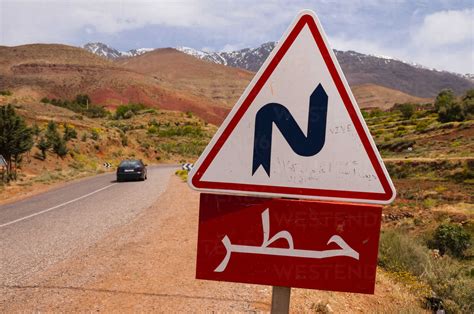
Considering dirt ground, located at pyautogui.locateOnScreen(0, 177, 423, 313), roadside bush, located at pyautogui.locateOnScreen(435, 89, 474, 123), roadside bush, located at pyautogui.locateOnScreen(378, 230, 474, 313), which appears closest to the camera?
dirt ground, located at pyautogui.locateOnScreen(0, 177, 423, 313)

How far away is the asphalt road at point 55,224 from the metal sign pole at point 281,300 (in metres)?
4.93

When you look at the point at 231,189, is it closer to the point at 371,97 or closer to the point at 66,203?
the point at 66,203

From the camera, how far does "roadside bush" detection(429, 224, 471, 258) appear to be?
13617 mm

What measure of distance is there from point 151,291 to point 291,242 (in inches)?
151

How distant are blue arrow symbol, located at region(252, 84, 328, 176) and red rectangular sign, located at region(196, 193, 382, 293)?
24 centimetres

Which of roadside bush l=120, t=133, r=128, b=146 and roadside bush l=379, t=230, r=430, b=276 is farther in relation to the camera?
roadside bush l=120, t=133, r=128, b=146

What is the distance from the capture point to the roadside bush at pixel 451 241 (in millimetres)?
13617

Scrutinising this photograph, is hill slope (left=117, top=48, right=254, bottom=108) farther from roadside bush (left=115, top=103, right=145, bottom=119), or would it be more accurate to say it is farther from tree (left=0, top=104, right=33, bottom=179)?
tree (left=0, top=104, right=33, bottom=179)

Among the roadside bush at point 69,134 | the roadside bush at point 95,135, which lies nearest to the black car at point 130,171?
the roadside bush at point 69,134

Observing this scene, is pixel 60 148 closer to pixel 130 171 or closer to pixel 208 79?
pixel 130 171

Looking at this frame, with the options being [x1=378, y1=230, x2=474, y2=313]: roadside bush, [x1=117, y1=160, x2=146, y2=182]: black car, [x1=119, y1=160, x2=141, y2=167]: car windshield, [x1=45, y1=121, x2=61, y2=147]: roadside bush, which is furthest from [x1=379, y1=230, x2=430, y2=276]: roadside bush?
[x1=45, y1=121, x2=61, y2=147]: roadside bush

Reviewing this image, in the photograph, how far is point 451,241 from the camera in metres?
13.7

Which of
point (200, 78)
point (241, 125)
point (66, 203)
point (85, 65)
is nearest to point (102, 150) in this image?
point (66, 203)

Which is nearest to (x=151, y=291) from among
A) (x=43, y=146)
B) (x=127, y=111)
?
(x=43, y=146)
